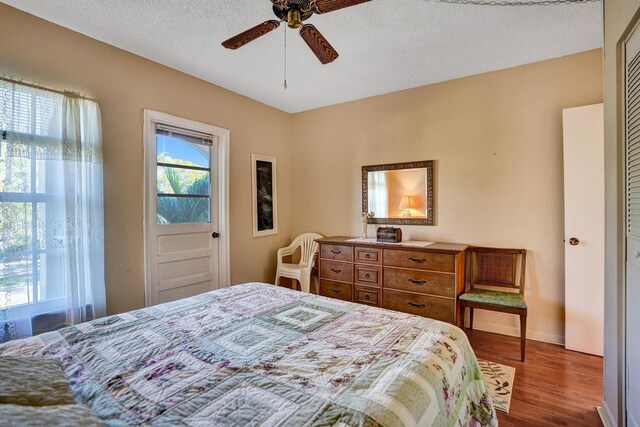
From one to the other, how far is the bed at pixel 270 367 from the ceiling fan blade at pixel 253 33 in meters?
1.64

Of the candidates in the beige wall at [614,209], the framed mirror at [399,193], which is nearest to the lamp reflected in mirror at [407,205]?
the framed mirror at [399,193]

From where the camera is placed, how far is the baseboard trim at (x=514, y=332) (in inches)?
108

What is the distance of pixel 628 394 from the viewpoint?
→ 56.4 inches

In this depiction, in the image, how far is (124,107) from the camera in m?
2.59

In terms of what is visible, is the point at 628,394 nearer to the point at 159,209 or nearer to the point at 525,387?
the point at 525,387

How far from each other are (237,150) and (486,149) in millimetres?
2751

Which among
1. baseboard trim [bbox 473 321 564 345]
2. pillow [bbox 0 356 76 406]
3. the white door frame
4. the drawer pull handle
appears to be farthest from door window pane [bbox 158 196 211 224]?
baseboard trim [bbox 473 321 564 345]

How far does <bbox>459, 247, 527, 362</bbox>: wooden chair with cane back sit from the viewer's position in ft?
8.57

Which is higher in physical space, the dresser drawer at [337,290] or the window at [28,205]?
the window at [28,205]

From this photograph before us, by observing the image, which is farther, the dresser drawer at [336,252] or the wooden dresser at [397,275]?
the dresser drawer at [336,252]

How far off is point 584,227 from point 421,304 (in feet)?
4.97

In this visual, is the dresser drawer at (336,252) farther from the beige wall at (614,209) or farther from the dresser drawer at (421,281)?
the beige wall at (614,209)

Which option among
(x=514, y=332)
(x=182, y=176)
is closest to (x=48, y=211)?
(x=182, y=176)

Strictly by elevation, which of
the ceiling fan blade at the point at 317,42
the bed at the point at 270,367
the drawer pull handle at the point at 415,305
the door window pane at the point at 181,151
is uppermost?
the ceiling fan blade at the point at 317,42
